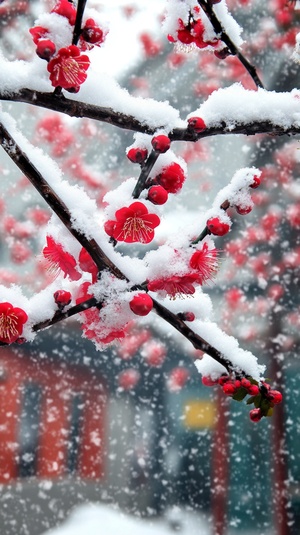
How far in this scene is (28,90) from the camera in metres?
0.53

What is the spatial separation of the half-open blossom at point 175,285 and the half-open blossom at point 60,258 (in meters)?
0.10

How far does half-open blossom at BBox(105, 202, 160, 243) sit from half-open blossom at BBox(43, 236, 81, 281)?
0.18 feet

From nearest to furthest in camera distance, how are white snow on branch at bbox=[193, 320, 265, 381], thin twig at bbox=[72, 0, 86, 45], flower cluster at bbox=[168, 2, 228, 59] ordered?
thin twig at bbox=[72, 0, 86, 45] < white snow on branch at bbox=[193, 320, 265, 381] < flower cluster at bbox=[168, 2, 228, 59]

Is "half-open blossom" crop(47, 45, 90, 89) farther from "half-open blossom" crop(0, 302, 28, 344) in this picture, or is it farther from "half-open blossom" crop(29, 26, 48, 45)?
"half-open blossom" crop(0, 302, 28, 344)

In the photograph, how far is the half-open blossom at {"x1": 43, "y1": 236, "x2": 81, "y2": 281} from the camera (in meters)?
0.57

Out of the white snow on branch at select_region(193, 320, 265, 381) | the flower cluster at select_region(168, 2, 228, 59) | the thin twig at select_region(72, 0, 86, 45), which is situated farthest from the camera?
the flower cluster at select_region(168, 2, 228, 59)

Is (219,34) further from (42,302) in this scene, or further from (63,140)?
(63,140)

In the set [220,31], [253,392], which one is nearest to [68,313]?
[253,392]

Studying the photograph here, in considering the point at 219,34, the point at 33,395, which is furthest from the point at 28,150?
the point at 33,395

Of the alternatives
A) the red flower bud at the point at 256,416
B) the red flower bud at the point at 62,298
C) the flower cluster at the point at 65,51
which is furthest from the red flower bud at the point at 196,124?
the red flower bud at the point at 256,416

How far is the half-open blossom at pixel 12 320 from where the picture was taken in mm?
500

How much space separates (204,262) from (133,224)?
3.6 inches

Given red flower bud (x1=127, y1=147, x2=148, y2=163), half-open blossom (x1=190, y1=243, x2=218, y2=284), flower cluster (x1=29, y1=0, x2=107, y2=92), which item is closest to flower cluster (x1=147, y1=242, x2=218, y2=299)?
half-open blossom (x1=190, y1=243, x2=218, y2=284)

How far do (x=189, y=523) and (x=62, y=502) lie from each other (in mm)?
837
